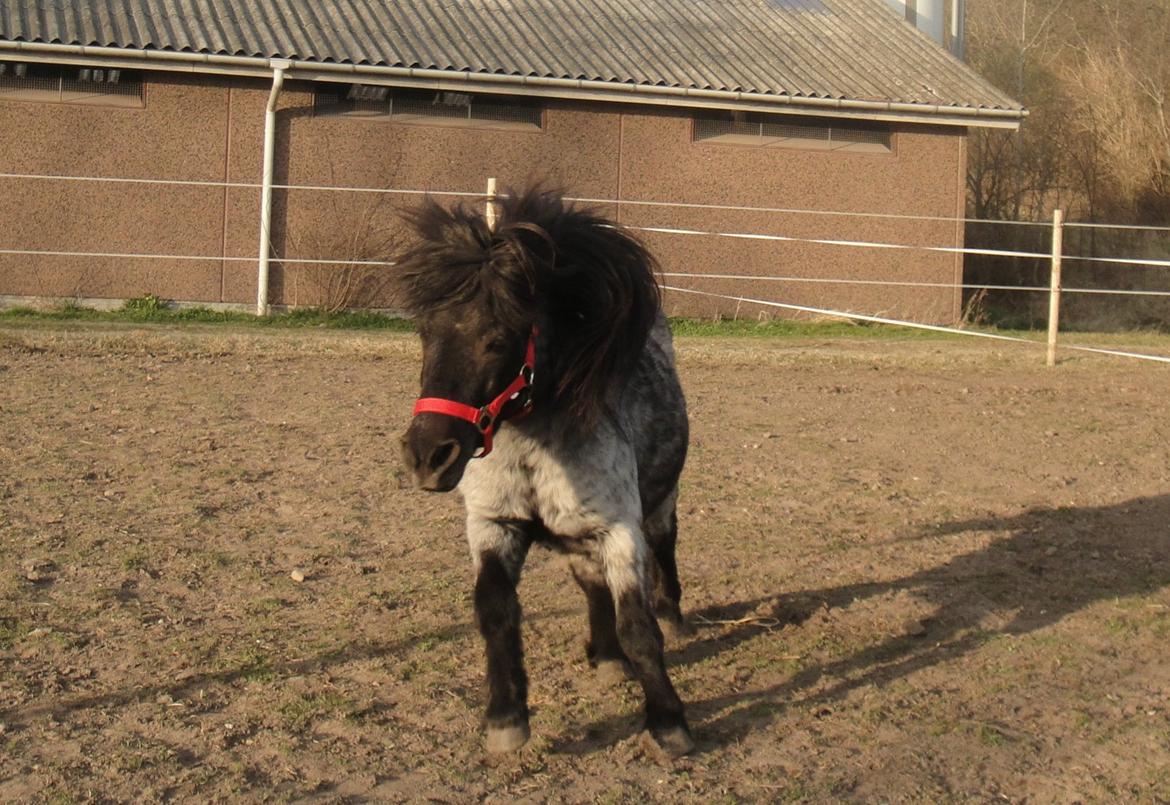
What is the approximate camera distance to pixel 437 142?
54.1 ft

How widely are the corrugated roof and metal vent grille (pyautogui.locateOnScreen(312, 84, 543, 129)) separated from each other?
470mm

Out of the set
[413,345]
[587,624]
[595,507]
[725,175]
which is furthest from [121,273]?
[595,507]

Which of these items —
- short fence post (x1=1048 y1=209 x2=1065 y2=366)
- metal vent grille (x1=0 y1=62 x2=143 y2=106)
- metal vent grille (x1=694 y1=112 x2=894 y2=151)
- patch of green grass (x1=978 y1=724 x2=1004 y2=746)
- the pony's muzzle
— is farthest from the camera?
metal vent grille (x1=694 y1=112 x2=894 y2=151)

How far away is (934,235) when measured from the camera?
18.0 m

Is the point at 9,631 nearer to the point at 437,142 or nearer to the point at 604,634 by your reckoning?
the point at 604,634

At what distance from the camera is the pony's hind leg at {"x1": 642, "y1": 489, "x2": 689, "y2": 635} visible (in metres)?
5.64

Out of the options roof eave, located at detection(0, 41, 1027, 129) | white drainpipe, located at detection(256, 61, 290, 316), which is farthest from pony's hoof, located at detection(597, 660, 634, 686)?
roof eave, located at detection(0, 41, 1027, 129)

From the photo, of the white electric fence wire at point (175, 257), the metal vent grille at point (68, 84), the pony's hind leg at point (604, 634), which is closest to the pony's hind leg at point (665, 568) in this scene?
the pony's hind leg at point (604, 634)

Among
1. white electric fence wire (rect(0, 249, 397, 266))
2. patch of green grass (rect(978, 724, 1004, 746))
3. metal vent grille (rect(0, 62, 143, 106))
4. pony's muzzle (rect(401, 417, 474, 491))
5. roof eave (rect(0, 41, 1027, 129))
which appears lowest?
patch of green grass (rect(978, 724, 1004, 746))

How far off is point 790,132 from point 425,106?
4.67 meters

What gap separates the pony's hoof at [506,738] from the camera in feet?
13.9

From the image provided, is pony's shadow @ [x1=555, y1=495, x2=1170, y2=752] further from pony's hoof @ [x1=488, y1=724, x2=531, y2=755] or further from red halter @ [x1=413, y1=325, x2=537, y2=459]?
red halter @ [x1=413, y1=325, x2=537, y2=459]

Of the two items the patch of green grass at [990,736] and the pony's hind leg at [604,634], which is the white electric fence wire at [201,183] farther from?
the patch of green grass at [990,736]

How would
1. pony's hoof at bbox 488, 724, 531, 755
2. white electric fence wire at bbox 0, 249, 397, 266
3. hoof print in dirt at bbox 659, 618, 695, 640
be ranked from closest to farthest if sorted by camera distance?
pony's hoof at bbox 488, 724, 531, 755 < hoof print in dirt at bbox 659, 618, 695, 640 < white electric fence wire at bbox 0, 249, 397, 266
